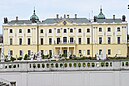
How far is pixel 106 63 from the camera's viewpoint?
1762 centimetres

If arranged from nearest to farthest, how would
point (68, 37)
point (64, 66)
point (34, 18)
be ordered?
1. point (64, 66)
2. point (68, 37)
3. point (34, 18)

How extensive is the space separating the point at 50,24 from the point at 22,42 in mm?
6545

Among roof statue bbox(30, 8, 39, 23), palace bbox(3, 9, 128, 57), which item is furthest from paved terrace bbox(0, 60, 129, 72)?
roof statue bbox(30, 8, 39, 23)

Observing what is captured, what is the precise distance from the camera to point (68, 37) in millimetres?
79312

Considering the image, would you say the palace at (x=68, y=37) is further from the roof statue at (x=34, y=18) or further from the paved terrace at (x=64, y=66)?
the paved terrace at (x=64, y=66)

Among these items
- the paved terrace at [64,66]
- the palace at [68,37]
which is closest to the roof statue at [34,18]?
the palace at [68,37]

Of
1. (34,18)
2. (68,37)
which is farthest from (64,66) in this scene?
(34,18)

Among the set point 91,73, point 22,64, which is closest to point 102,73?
point 91,73

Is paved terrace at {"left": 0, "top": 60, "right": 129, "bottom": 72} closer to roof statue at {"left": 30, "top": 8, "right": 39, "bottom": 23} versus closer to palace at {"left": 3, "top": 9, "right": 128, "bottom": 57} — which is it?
palace at {"left": 3, "top": 9, "right": 128, "bottom": 57}

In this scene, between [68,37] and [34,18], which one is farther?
[34,18]

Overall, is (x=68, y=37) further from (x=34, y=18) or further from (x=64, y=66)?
(x=64, y=66)

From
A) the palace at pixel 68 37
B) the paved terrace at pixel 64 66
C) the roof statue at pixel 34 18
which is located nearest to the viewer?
the paved terrace at pixel 64 66

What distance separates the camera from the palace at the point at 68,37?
7844cm

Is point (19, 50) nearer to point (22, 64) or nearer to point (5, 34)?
point (5, 34)
